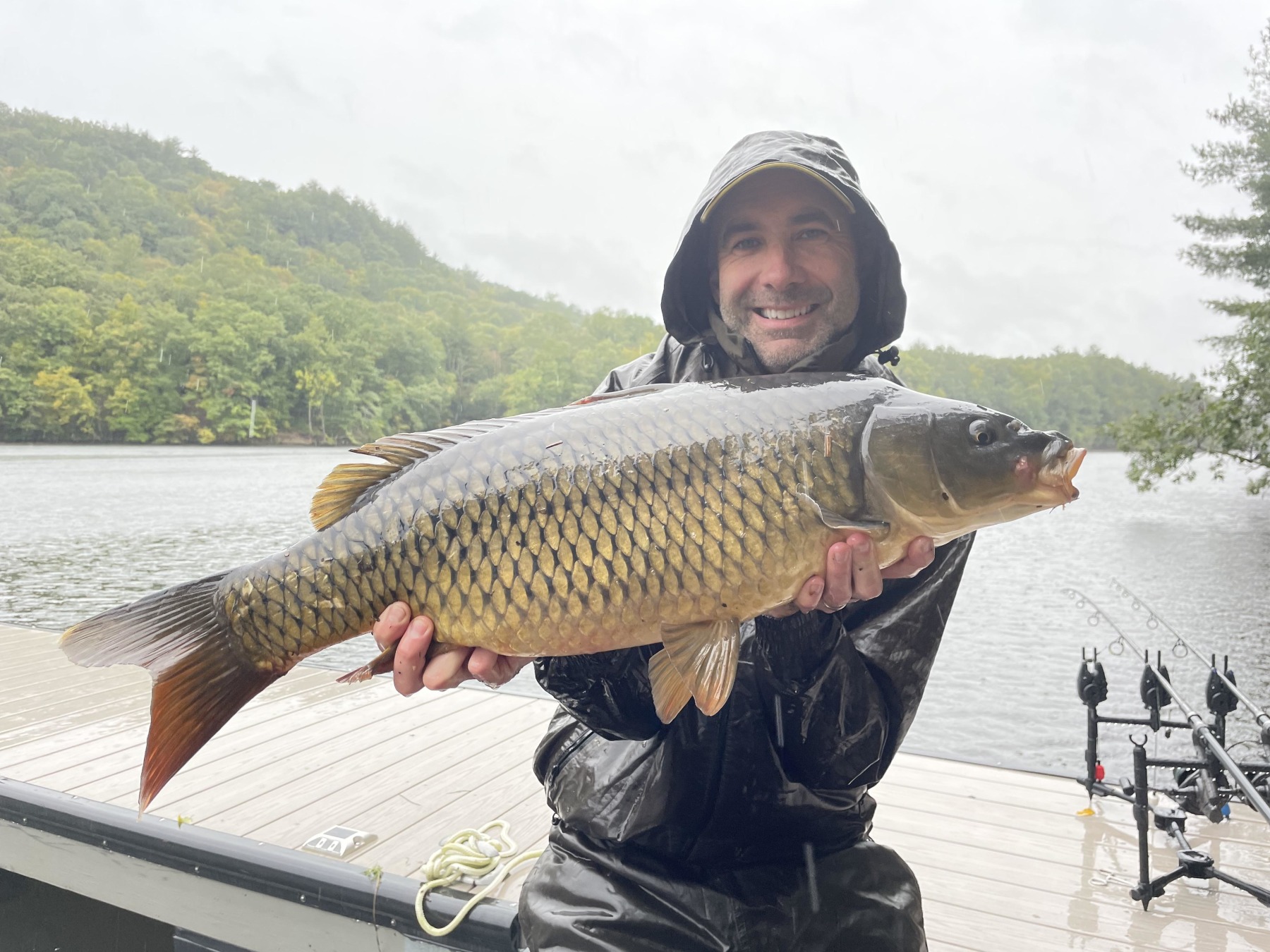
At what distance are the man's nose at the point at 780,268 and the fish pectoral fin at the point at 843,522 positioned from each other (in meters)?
0.75

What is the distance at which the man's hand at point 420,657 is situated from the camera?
4.59 feet

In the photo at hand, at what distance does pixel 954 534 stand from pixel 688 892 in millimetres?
806

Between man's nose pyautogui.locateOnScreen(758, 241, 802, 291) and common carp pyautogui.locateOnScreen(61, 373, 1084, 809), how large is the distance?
0.52m

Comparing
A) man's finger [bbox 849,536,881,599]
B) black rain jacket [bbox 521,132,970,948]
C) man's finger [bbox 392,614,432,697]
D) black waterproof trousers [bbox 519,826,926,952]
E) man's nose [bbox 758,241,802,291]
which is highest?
man's nose [bbox 758,241,802,291]

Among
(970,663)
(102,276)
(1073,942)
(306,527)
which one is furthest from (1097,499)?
(102,276)

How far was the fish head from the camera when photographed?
4.51 ft

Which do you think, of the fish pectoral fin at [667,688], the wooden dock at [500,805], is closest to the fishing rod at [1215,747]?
the wooden dock at [500,805]

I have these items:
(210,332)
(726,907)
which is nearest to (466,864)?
(726,907)

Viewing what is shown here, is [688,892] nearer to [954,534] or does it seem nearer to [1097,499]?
[954,534]

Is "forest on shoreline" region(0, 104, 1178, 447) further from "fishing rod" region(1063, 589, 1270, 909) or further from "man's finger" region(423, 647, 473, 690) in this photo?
"man's finger" region(423, 647, 473, 690)

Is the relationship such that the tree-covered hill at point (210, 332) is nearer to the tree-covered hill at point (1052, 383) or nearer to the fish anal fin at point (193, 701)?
the tree-covered hill at point (1052, 383)

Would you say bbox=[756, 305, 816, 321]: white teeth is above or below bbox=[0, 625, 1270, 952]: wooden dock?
above

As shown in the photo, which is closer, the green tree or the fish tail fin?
the fish tail fin

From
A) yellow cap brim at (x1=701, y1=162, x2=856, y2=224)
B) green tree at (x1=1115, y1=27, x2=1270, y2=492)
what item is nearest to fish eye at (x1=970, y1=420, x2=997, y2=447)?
yellow cap brim at (x1=701, y1=162, x2=856, y2=224)
